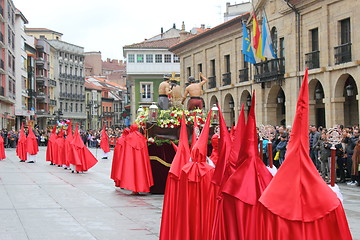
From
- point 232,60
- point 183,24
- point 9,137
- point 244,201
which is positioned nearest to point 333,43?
point 232,60

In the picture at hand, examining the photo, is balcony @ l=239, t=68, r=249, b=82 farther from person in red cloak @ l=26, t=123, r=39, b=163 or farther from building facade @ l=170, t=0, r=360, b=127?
person in red cloak @ l=26, t=123, r=39, b=163

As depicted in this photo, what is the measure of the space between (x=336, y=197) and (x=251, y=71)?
3359 centimetres

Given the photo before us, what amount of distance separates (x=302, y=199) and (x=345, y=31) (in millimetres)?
24471

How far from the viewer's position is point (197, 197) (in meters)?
7.30

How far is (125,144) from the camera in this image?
14789 mm

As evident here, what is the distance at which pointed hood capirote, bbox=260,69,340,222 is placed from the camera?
178 inches

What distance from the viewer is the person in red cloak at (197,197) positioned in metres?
7.16

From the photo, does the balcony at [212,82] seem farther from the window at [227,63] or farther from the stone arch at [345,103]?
the stone arch at [345,103]

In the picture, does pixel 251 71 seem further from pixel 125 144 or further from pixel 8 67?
pixel 8 67

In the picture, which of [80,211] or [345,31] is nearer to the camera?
[80,211]

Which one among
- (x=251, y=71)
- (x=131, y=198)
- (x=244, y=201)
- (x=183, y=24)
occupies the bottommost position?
(x=131, y=198)

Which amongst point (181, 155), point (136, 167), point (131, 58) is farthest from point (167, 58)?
point (181, 155)

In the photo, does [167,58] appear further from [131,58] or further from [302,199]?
[302,199]

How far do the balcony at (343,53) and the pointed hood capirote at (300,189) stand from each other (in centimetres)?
2334
